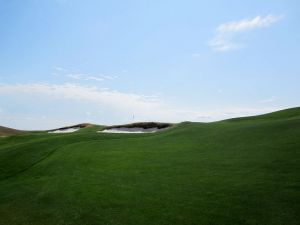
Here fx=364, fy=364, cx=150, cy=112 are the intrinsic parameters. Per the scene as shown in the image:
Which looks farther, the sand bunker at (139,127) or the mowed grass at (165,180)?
the sand bunker at (139,127)

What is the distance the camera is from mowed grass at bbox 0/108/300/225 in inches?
609

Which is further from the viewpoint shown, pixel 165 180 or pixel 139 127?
pixel 139 127

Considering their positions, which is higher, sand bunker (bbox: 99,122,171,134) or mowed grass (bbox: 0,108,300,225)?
sand bunker (bbox: 99,122,171,134)

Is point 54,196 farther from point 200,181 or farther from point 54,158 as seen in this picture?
point 54,158

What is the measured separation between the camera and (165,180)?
20.5 metres

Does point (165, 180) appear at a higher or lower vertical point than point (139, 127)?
lower

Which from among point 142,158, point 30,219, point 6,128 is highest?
point 6,128

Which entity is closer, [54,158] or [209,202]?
[209,202]

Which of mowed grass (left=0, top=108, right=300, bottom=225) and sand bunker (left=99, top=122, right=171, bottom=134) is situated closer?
mowed grass (left=0, top=108, right=300, bottom=225)

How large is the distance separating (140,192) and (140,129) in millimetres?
32916

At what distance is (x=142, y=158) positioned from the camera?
2642 centimetres

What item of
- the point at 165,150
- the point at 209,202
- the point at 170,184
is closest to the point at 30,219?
the point at 170,184

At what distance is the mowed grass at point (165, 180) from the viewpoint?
609 inches

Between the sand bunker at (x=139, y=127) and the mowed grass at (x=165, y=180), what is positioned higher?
the sand bunker at (x=139, y=127)
